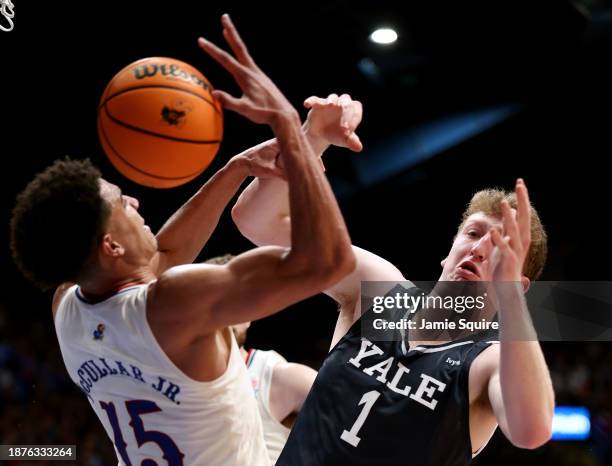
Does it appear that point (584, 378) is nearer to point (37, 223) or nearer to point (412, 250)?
point (412, 250)

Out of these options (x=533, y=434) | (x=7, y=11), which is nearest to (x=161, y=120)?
(x=533, y=434)

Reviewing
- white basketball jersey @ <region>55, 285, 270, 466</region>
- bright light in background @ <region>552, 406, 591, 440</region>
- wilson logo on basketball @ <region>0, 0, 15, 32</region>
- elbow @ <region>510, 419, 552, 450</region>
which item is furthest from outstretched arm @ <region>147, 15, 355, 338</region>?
bright light in background @ <region>552, 406, 591, 440</region>

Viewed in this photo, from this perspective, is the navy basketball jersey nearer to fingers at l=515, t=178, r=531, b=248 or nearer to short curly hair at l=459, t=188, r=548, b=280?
short curly hair at l=459, t=188, r=548, b=280

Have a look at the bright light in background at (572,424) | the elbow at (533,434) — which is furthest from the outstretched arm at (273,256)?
the bright light in background at (572,424)

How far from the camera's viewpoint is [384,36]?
22.8 feet

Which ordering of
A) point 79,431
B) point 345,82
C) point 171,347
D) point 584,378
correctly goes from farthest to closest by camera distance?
1. point 584,378
2. point 79,431
3. point 345,82
4. point 171,347

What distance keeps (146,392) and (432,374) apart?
3.05 ft

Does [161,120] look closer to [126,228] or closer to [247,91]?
[126,228]

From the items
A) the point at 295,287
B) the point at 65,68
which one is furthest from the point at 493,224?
the point at 65,68

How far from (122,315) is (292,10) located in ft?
15.7

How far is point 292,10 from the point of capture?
630cm

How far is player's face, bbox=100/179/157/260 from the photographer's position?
2193 mm

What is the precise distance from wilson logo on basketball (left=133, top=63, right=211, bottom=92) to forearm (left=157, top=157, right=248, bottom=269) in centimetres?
37

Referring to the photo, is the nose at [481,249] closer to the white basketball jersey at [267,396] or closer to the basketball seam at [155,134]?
the basketball seam at [155,134]
